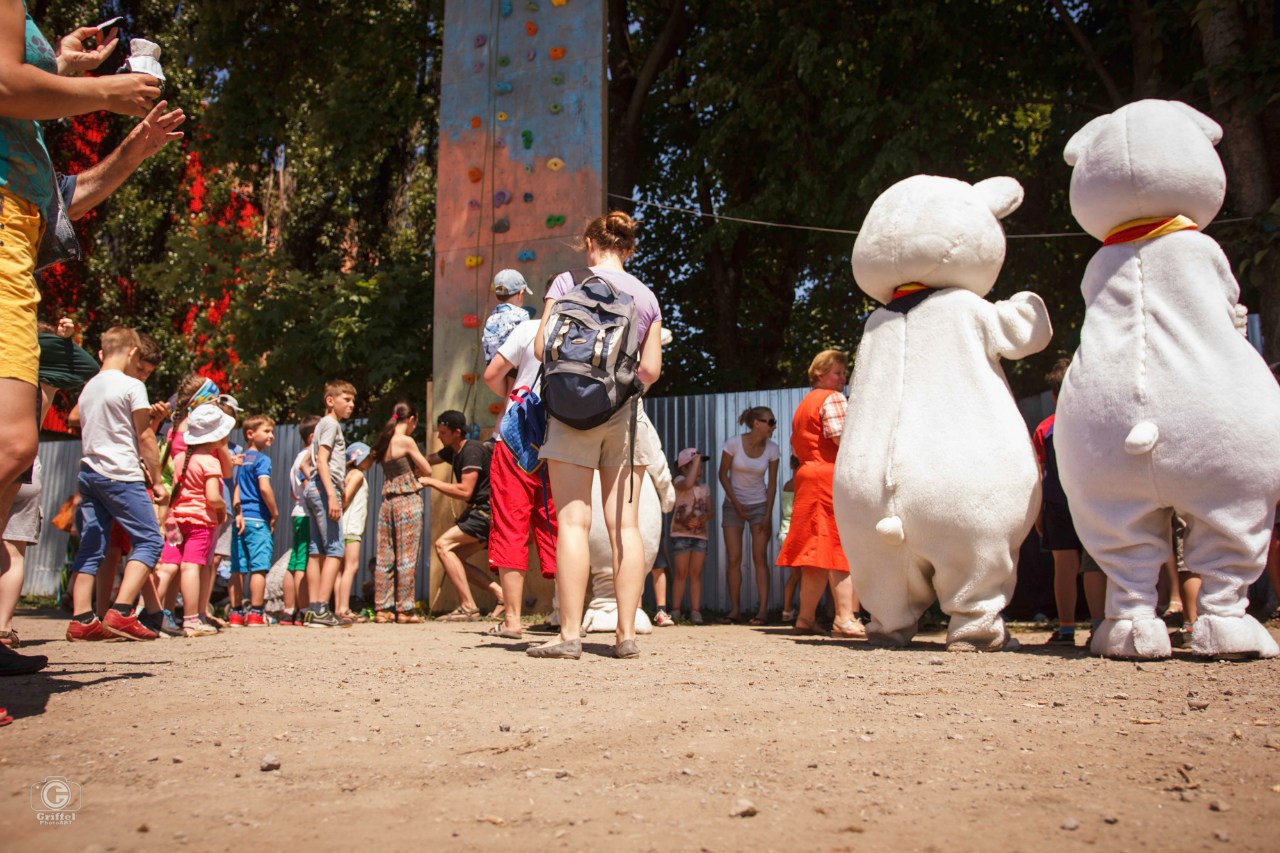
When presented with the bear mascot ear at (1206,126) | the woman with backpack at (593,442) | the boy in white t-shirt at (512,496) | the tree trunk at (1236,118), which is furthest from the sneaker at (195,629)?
the tree trunk at (1236,118)

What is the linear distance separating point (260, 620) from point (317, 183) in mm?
13893

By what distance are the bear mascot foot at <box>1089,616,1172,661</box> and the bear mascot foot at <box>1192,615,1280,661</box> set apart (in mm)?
141

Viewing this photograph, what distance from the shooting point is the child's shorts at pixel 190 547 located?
23.4 ft

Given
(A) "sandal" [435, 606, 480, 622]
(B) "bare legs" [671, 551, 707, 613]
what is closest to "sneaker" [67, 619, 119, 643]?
(A) "sandal" [435, 606, 480, 622]

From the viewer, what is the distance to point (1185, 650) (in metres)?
5.45

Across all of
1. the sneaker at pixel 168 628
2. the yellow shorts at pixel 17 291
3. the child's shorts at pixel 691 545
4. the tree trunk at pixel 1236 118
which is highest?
the tree trunk at pixel 1236 118

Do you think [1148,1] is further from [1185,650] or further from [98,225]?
[98,225]

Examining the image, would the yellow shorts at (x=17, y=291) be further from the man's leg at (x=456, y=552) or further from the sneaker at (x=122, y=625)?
the man's leg at (x=456, y=552)

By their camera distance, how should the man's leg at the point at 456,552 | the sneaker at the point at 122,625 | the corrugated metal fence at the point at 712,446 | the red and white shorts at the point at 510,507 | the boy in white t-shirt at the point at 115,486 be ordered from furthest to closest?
the corrugated metal fence at the point at 712,446, the man's leg at the point at 456,552, the red and white shorts at the point at 510,507, the sneaker at the point at 122,625, the boy in white t-shirt at the point at 115,486

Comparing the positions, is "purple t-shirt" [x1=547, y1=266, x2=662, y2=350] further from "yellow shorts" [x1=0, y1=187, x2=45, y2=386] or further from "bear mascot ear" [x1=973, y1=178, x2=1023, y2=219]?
"yellow shorts" [x1=0, y1=187, x2=45, y2=386]

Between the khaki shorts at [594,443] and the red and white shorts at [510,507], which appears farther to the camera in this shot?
the red and white shorts at [510,507]

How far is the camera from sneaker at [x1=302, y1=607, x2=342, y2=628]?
8.81 meters

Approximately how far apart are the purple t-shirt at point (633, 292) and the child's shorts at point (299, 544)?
462 centimetres

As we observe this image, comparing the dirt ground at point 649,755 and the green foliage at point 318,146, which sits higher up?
the green foliage at point 318,146
